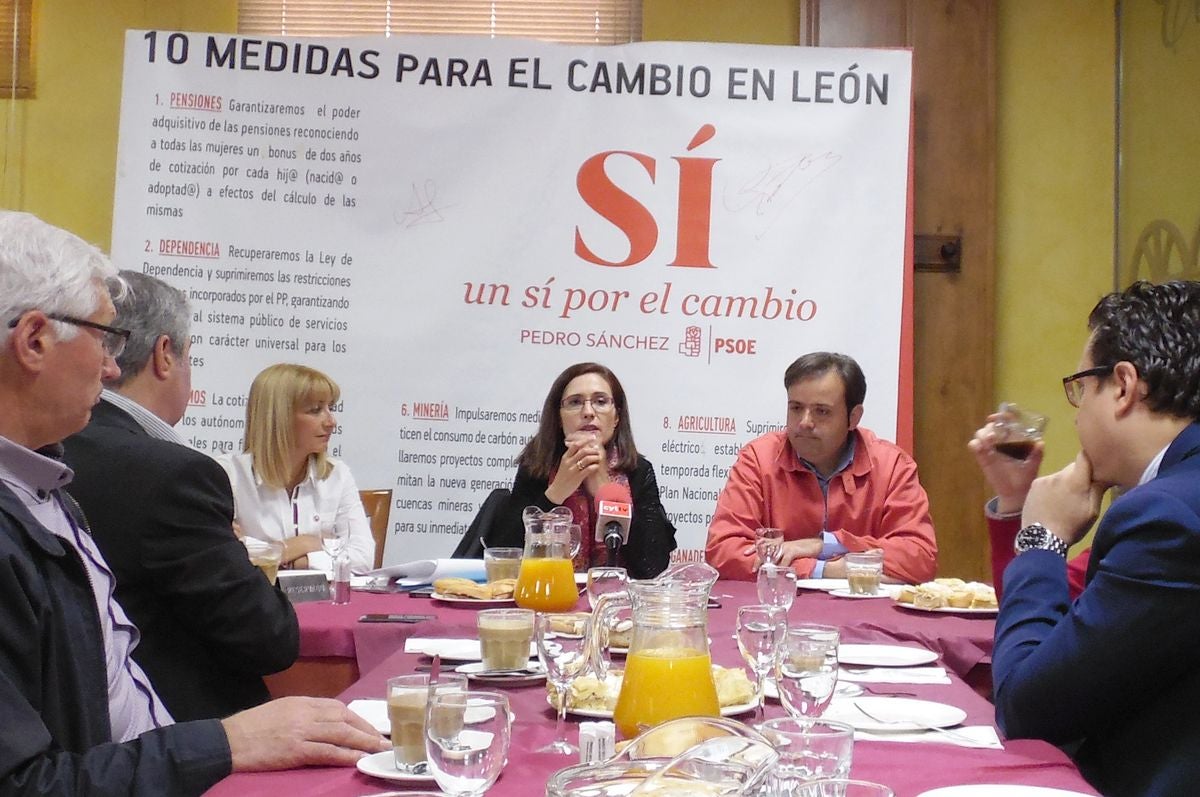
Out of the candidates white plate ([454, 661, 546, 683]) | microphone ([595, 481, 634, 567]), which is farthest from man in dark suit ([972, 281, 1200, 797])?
microphone ([595, 481, 634, 567])

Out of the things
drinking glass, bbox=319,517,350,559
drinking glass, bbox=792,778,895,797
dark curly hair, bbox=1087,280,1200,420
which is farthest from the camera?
drinking glass, bbox=319,517,350,559

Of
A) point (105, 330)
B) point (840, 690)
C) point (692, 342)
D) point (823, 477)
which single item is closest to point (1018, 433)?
point (840, 690)

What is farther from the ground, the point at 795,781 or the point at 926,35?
the point at 926,35

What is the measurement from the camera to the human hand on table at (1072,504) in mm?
1824

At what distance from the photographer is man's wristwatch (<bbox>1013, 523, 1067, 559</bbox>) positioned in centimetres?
178

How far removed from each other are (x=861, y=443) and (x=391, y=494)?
162 centimetres

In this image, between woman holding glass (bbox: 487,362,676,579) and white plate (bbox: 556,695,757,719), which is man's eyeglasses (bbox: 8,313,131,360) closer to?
white plate (bbox: 556,695,757,719)

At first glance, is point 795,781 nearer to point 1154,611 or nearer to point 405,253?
point 1154,611

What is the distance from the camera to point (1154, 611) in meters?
1.43

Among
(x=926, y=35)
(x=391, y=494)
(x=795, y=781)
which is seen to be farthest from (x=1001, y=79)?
(x=795, y=781)

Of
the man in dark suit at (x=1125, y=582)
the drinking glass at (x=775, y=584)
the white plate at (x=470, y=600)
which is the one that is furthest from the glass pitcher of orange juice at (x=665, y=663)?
the white plate at (x=470, y=600)

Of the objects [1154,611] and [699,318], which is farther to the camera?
[699,318]

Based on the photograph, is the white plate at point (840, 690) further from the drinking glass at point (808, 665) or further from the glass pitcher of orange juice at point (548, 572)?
the glass pitcher of orange juice at point (548, 572)

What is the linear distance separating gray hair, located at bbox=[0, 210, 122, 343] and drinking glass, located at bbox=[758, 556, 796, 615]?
123cm
